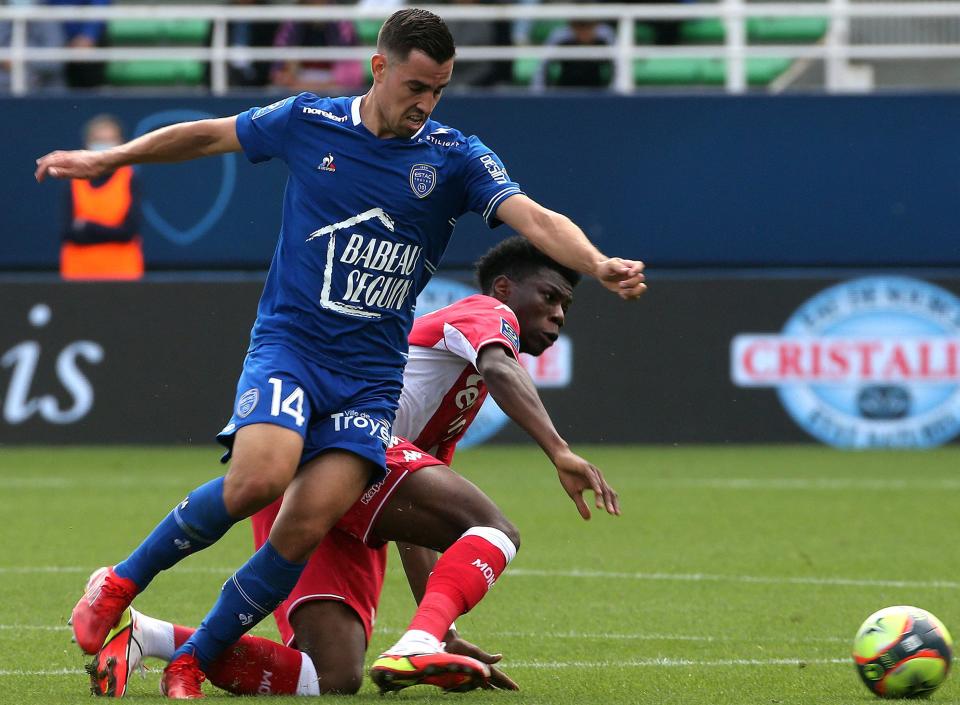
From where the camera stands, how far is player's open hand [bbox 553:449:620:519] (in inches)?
189

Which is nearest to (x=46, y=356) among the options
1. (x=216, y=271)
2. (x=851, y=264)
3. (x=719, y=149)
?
(x=216, y=271)

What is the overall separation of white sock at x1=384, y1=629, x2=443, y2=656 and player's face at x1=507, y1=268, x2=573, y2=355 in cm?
133

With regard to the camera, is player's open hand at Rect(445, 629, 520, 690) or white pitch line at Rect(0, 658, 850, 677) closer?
player's open hand at Rect(445, 629, 520, 690)

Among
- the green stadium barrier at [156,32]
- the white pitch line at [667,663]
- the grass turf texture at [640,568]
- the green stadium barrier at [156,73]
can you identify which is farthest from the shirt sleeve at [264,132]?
the green stadium barrier at [156,32]

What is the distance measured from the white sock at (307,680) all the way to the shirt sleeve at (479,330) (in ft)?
3.66

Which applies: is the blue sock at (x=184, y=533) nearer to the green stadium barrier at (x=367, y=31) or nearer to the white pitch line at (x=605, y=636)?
the white pitch line at (x=605, y=636)

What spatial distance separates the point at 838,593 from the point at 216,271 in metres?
9.49

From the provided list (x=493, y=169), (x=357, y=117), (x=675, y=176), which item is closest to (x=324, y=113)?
(x=357, y=117)

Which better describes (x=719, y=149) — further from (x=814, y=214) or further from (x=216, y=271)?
(x=216, y=271)

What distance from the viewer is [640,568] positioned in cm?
819

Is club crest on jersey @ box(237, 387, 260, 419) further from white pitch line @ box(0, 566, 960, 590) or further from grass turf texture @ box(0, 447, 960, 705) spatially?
white pitch line @ box(0, 566, 960, 590)

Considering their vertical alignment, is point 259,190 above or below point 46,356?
above

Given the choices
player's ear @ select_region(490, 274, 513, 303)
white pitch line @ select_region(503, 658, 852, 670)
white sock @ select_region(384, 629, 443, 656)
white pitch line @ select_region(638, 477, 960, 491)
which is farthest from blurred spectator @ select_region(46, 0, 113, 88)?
white sock @ select_region(384, 629, 443, 656)

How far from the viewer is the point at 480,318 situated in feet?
17.6
